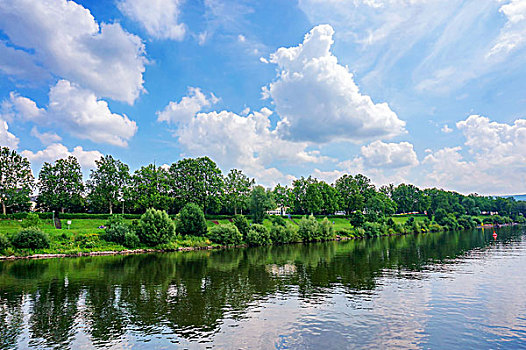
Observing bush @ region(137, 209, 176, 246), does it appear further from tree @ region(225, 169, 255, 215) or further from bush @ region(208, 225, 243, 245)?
tree @ region(225, 169, 255, 215)

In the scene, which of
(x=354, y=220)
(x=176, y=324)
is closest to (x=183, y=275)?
(x=176, y=324)

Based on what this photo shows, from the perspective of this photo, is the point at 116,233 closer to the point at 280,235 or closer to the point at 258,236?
the point at 258,236

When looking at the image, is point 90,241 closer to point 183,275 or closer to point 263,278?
point 183,275

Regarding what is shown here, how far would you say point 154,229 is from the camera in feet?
222

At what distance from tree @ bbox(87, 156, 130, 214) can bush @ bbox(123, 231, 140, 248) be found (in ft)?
97.0

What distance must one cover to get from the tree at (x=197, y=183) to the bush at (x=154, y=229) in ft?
99.3

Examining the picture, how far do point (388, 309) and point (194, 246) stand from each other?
53854 mm

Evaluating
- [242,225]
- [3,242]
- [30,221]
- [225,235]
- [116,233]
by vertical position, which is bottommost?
[225,235]

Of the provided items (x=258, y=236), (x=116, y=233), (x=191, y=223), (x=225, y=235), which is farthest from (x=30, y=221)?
(x=258, y=236)

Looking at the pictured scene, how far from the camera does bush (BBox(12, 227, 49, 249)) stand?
56.0 meters

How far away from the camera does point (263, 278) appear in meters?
37.1

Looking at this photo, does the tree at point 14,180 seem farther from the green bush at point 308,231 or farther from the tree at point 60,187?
the green bush at point 308,231

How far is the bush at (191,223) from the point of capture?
250 feet

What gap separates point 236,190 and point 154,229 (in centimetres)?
4533
